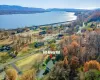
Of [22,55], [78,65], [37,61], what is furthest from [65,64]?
[22,55]

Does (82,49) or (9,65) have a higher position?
(82,49)

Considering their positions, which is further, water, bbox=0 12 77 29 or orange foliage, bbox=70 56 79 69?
water, bbox=0 12 77 29

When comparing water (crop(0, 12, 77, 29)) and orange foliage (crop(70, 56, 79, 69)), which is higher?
orange foliage (crop(70, 56, 79, 69))

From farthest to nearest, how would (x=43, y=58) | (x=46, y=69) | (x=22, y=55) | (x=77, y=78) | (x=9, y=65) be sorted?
(x=22, y=55) < (x=43, y=58) < (x=9, y=65) < (x=46, y=69) < (x=77, y=78)

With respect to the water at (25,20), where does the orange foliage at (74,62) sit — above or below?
above

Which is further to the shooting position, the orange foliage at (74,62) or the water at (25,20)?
the water at (25,20)

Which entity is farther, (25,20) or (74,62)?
(25,20)

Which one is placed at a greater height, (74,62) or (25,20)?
(74,62)

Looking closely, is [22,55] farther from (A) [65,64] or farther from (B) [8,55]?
(A) [65,64]

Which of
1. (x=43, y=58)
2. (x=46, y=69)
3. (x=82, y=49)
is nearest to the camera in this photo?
(x=46, y=69)

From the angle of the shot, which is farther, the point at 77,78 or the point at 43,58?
the point at 43,58
